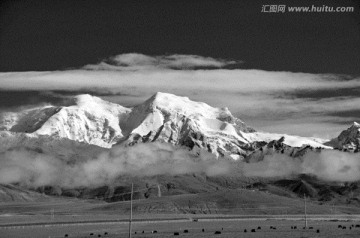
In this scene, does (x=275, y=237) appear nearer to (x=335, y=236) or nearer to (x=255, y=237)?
(x=255, y=237)

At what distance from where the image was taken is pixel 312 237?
630ft

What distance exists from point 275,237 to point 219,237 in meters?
18.2

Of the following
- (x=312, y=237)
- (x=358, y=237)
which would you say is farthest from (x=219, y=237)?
(x=358, y=237)

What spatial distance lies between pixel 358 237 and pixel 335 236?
747 centimetres

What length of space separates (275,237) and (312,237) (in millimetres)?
12246

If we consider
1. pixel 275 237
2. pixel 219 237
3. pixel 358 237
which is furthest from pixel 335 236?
pixel 219 237

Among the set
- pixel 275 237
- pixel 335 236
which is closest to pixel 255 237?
pixel 275 237

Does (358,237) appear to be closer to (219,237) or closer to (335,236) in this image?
(335,236)

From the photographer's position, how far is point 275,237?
650 ft

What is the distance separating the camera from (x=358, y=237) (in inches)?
7662

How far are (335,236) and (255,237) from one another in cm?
2595

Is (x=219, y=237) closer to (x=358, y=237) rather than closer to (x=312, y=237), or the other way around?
(x=312, y=237)

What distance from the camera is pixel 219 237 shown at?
197000 mm

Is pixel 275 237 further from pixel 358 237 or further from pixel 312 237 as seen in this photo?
pixel 358 237
